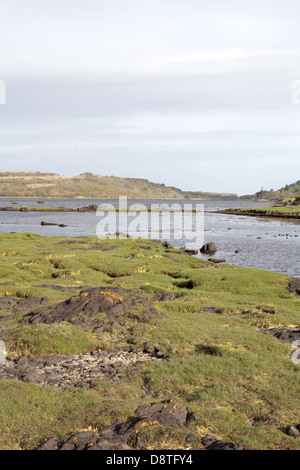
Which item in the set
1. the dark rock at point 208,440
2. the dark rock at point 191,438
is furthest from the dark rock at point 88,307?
the dark rock at point 208,440

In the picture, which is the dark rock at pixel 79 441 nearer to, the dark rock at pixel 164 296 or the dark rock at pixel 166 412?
the dark rock at pixel 166 412

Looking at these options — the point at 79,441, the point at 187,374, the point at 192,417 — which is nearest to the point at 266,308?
the point at 187,374

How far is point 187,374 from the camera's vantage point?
52.6ft

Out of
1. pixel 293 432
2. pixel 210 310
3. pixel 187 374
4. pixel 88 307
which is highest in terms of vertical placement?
pixel 88 307

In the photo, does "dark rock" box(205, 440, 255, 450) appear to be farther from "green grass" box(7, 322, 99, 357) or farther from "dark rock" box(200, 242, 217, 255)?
"dark rock" box(200, 242, 217, 255)

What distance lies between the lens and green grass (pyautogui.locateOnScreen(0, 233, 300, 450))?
A: 12.0 meters

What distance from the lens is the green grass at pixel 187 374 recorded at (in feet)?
39.4

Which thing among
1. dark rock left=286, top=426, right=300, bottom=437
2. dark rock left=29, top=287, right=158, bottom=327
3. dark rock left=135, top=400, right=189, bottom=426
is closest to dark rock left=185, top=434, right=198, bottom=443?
dark rock left=135, top=400, right=189, bottom=426

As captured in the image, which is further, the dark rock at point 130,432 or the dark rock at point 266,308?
the dark rock at point 266,308

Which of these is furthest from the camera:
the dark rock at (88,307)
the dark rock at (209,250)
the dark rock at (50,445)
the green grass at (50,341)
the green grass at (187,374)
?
the dark rock at (209,250)

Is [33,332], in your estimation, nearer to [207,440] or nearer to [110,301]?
[110,301]

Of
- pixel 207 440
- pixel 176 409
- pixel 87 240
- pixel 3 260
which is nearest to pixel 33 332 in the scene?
pixel 176 409

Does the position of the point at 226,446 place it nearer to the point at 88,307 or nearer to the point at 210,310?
the point at 88,307

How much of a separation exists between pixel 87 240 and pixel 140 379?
51.3 m
